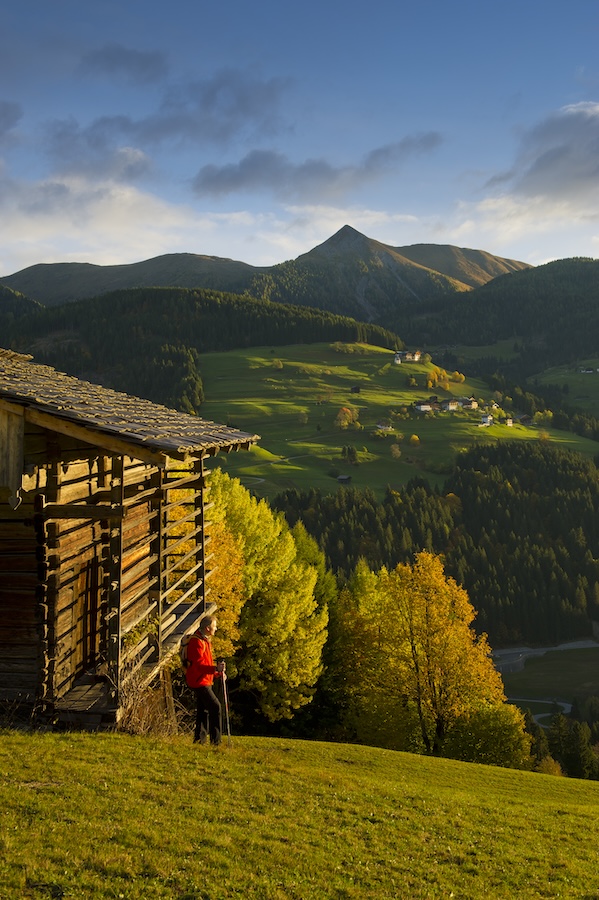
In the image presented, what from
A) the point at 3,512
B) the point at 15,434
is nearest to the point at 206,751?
the point at 3,512

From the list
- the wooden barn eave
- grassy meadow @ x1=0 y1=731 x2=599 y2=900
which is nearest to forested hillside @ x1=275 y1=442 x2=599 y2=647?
grassy meadow @ x1=0 y1=731 x2=599 y2=900

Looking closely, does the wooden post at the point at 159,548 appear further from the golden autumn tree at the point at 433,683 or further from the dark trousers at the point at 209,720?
the golden autumn tree at the point at 433,683

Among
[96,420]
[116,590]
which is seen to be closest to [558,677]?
[116,590]

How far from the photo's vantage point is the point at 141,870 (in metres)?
7.57

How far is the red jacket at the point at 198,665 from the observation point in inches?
512

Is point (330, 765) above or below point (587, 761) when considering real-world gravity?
above

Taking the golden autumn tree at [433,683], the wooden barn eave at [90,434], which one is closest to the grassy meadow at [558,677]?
the golden autumn tree at [433,683]

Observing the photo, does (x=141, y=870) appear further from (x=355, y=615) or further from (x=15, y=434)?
(x=355, y=615)

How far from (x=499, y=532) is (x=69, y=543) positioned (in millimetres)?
143207

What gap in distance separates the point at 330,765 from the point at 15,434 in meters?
12.6

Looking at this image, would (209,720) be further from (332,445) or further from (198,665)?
(332,445)

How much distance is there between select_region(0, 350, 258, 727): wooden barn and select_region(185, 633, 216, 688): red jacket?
1311 millimetres

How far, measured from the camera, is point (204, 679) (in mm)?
13078

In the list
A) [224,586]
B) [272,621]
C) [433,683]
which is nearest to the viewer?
[224,586]
